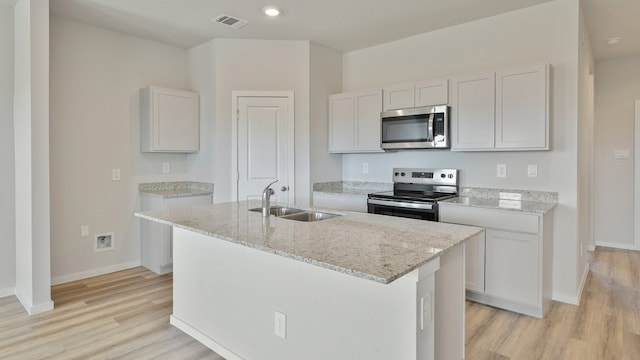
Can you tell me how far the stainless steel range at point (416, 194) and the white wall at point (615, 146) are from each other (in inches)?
110

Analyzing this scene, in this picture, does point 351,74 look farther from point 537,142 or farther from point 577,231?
point 577,231

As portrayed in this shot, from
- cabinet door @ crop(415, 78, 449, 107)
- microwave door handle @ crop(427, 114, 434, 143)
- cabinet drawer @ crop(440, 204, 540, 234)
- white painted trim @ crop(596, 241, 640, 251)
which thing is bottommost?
white painted trim @ crop(596, 241, 640, 251)

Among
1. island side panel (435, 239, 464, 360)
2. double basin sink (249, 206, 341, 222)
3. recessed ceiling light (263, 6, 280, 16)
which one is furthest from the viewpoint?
recessed ceiling light (263, 6, 280, 16)

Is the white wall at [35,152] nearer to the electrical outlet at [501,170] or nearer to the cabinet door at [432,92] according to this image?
the cabinet door at [432,92]

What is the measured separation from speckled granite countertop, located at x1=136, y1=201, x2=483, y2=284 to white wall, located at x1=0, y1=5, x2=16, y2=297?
1.81 m

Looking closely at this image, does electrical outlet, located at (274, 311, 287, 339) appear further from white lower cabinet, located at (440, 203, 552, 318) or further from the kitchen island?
white lower cabinet, located at (440, 203, 552, 318)

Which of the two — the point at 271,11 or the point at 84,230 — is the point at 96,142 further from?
the point at 271,11

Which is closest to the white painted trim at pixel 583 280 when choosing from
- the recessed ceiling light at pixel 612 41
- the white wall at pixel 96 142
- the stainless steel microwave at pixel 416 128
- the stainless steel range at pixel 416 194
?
the stainless steel range at pixel 416 194

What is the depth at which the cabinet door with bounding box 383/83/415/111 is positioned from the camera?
12.4ft

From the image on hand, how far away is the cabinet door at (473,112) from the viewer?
3.28m

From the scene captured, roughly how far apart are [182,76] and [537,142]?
3904 mm

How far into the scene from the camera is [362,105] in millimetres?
4180

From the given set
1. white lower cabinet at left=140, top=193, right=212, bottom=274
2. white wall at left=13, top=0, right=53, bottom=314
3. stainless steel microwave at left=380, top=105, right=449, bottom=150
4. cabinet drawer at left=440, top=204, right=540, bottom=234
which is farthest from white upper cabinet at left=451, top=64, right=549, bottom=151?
white wall at left=13, top=0, right=53, bottom=314

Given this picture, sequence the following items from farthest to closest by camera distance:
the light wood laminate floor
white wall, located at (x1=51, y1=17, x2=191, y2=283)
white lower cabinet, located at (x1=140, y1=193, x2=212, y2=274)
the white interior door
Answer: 1. the white interior door
2. white lower cabinet, located at (x1=140, y1=193, x2=212, y2=274)
3. white wall, located at (x1=51, y1=17, x2=191, y2=283)
4. the light wood laminate floor
